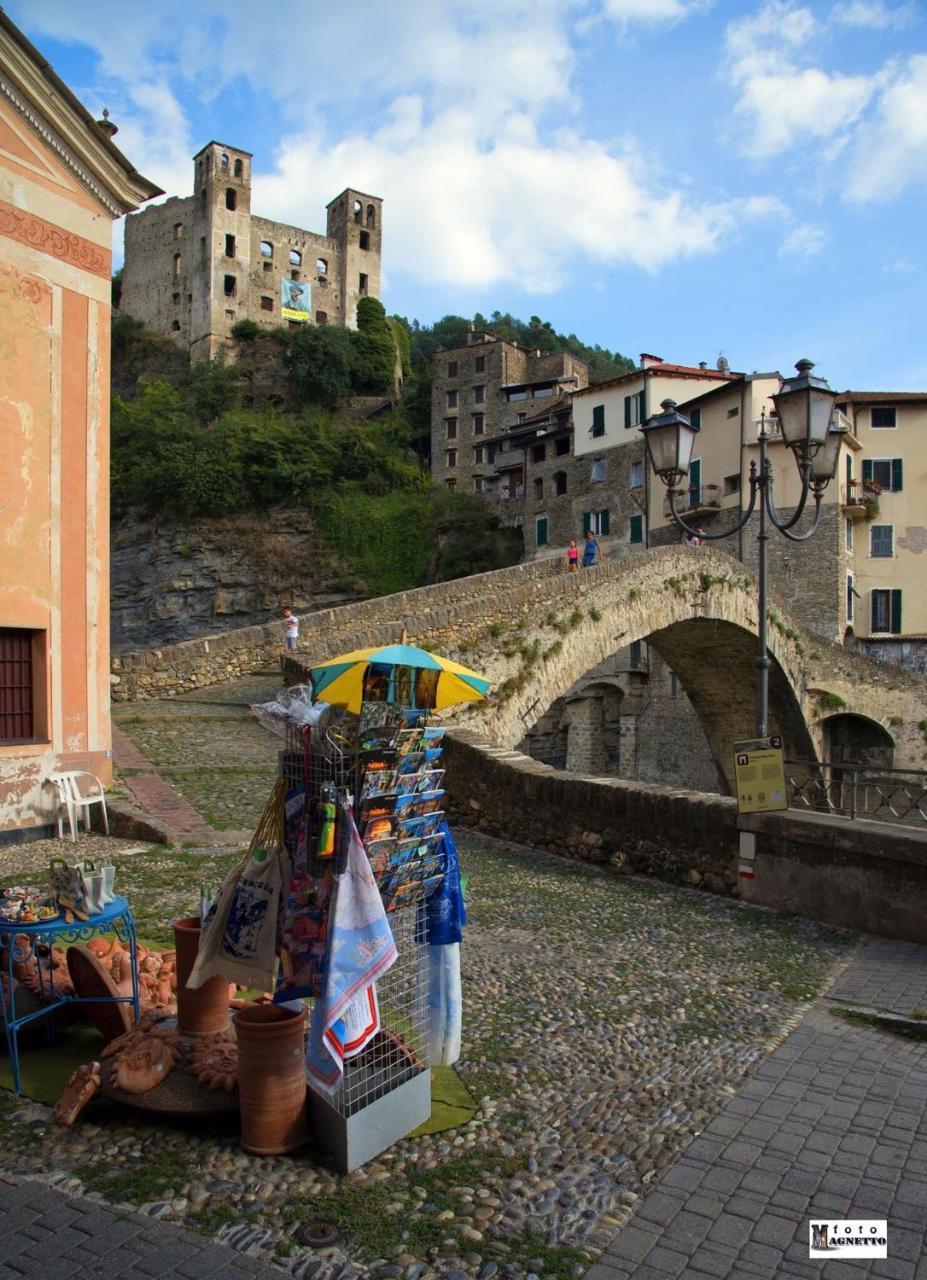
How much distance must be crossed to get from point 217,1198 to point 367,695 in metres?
1.94

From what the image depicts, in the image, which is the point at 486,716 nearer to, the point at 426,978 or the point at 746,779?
the point at 746,779

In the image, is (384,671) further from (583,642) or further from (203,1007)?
(583,642)

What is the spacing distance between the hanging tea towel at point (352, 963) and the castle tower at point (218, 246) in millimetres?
58998

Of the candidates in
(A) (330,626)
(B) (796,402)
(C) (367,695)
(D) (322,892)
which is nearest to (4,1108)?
(D) (322,892)

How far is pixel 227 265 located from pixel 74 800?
57.2m

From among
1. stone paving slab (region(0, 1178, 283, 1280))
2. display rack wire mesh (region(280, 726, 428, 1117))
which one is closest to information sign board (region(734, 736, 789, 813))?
display rack wire mesh (region(280, 726, 428, 1117))

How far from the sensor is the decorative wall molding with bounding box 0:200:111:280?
28.5 feet

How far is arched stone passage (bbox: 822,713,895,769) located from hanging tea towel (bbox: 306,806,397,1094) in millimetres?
27073

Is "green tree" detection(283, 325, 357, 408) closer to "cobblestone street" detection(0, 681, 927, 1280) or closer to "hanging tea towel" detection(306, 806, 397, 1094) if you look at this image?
"cobblestone street" detection(0, 681, 927, 1280)

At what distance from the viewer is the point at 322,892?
338cm

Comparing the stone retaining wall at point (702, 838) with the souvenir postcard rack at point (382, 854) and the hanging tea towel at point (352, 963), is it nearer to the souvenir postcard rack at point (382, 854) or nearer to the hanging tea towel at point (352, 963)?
the souvenir postcard rack at point (382, 854)

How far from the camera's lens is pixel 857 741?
95.0 ft

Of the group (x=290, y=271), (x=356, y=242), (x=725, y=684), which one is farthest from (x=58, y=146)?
(x=356, y=242)

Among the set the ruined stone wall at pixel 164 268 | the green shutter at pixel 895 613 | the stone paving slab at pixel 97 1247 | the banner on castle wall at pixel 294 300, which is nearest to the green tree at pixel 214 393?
the ruined stone wall at pixel 164 268
